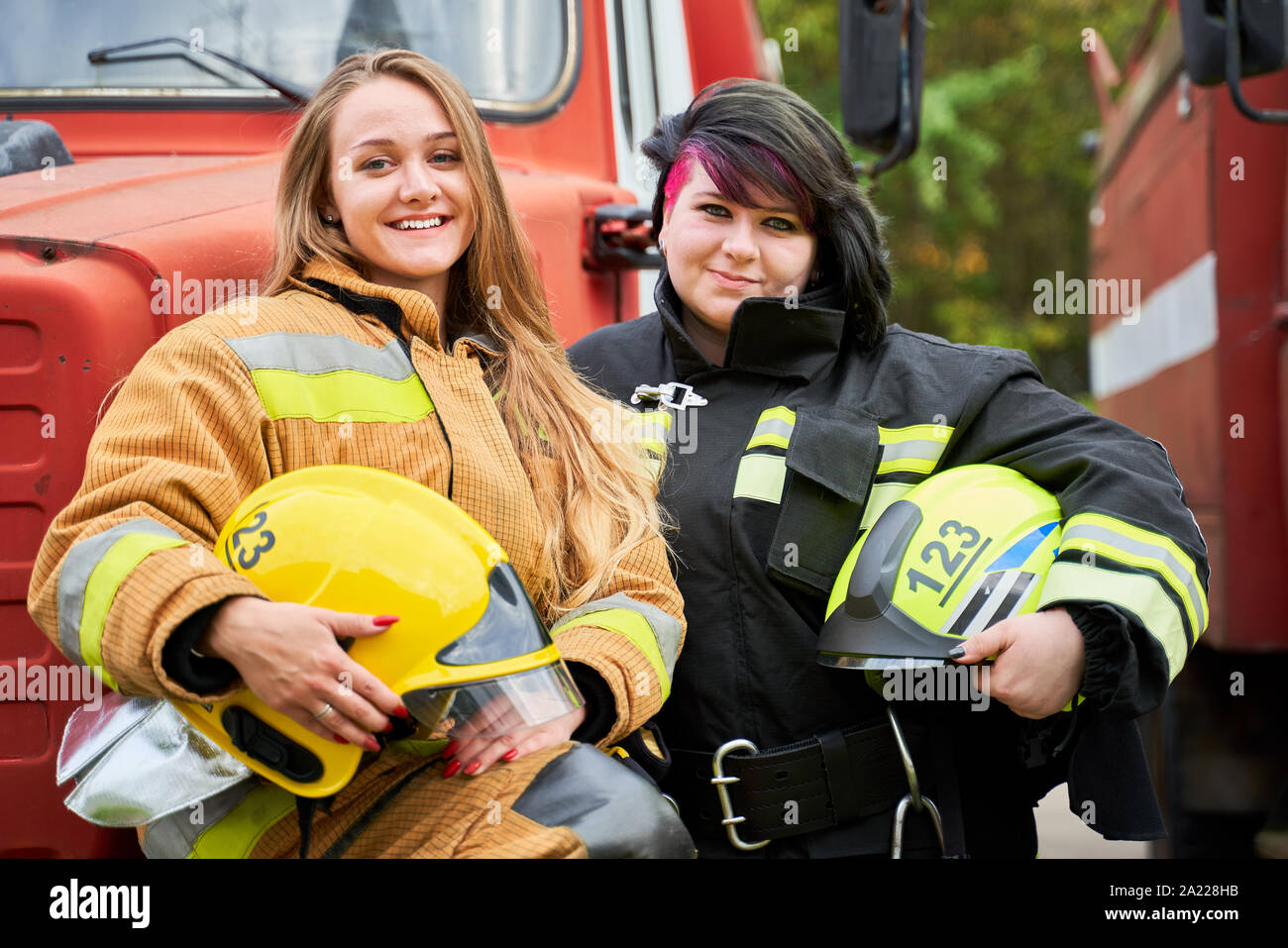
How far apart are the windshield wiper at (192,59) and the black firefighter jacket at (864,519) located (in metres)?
1.12

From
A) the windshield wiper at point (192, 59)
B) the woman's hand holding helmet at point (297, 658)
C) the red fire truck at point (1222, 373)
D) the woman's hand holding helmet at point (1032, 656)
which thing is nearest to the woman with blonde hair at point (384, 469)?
the woman's hand holding helmet at point (297, 658)

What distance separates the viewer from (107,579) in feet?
Result: 6.01

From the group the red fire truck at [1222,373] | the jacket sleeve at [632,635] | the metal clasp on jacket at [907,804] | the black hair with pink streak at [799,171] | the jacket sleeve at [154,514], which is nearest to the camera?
the jacket sleeve at [154,514]

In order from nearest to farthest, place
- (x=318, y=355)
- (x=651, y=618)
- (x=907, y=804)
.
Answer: (x=318, y=355)
(x=651, y=618)
(x=907, y=804)

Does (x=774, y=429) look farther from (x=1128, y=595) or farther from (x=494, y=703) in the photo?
(x=494, y=703)

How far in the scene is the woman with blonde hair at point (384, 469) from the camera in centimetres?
184

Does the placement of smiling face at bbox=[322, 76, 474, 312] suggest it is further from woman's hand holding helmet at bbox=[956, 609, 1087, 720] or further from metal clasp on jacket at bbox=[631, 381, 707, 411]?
woman's hand holding helmet at bbox=[956, 609, 1087, 720]

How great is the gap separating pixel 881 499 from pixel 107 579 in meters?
1.30

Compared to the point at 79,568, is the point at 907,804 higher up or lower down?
lower down

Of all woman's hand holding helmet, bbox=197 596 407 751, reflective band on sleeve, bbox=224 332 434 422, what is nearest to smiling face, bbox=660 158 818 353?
reflective band on sleeve, bbox=224 332 434 422

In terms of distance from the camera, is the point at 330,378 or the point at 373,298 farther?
the point at 373,298

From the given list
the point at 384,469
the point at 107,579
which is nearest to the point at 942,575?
the point at 384,469

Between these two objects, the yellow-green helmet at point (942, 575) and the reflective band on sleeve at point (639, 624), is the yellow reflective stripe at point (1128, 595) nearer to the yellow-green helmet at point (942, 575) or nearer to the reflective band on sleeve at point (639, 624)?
the yellow-green helmet at point (942, 575)
